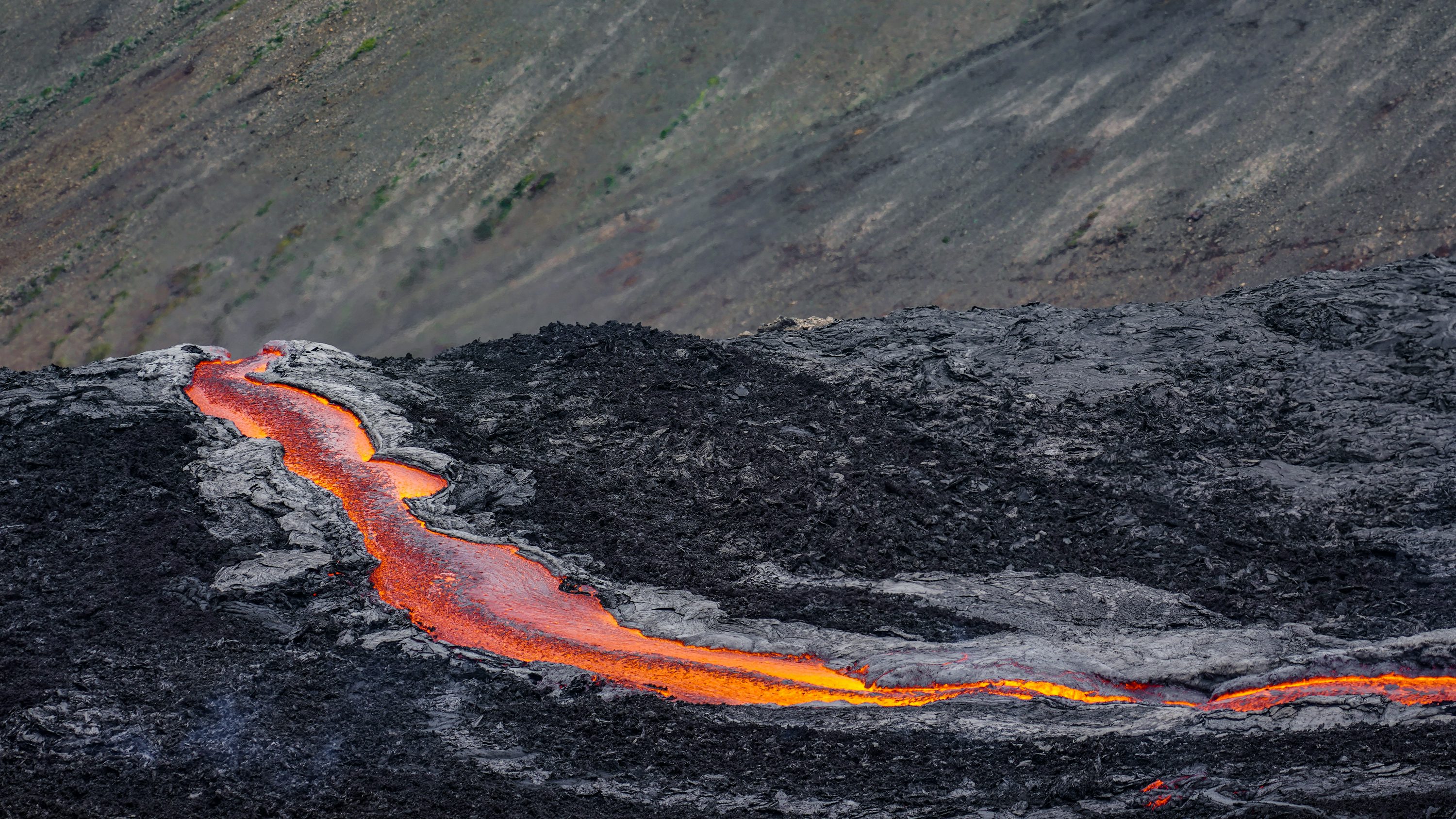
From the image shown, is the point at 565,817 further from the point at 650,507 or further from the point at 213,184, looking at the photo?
the point at 213,184

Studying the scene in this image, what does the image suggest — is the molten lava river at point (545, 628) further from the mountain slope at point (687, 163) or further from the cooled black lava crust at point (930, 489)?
the mountain slope at point (687, 163)

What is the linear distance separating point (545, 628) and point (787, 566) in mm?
3120

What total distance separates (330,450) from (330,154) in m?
16.5

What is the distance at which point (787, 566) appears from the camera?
13.0m

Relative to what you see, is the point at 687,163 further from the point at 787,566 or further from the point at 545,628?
the point at 545,628

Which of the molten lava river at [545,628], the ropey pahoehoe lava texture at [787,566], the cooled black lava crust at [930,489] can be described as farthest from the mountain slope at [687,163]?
the molten lava river at [545,628]

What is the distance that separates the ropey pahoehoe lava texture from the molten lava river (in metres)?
0.07

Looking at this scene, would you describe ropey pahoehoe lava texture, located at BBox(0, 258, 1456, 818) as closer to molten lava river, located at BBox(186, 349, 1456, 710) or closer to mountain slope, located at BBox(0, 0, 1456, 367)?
molten lava river, located at BBox(186, 349, 1456, 710)

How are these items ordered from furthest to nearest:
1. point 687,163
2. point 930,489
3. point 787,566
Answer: point 687,163 → point 930,489 → point 787,566

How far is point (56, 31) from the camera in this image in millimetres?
34312

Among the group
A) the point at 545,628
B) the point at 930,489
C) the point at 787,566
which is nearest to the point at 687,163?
the point at 930,489

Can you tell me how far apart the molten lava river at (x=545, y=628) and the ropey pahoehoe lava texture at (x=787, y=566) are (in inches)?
3.0

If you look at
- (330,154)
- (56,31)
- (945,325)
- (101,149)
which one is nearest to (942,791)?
(945,325)

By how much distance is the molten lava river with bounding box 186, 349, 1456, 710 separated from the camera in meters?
10.4
